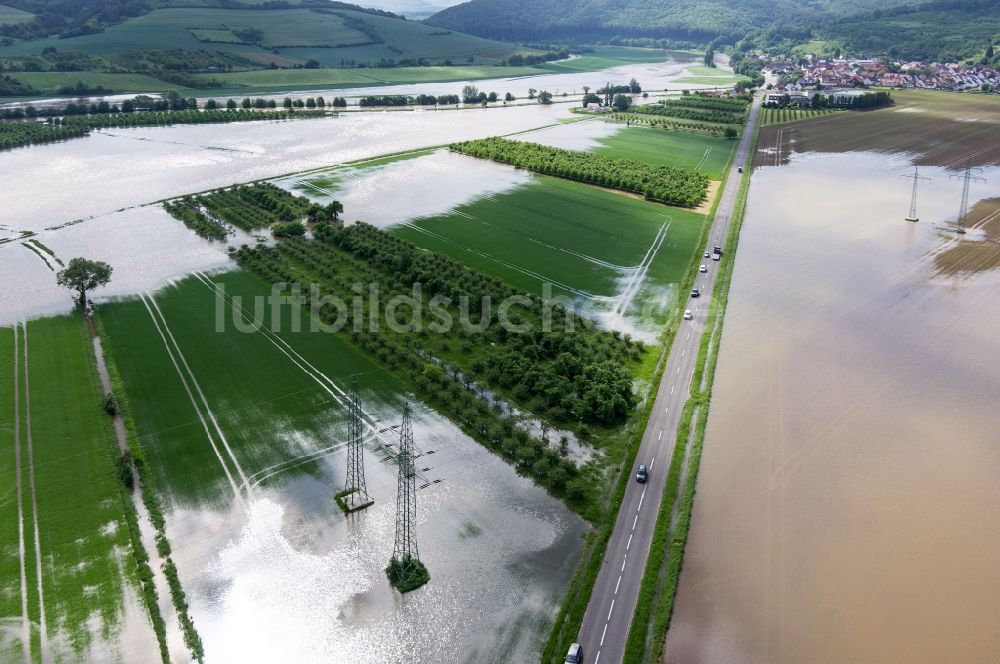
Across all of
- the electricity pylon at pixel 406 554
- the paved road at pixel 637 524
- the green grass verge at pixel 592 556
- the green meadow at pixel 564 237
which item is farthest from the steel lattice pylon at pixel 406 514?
the green meadow at pixel 564 237

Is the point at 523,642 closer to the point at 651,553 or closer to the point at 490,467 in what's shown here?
the point at 651,553

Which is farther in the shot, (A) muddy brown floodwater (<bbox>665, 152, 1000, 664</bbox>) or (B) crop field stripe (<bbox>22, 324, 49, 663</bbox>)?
(A) muddy brown floodwater (<bbox>665, 152, 1000, 664</bbox>)

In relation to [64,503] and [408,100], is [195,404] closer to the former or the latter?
[64,503]

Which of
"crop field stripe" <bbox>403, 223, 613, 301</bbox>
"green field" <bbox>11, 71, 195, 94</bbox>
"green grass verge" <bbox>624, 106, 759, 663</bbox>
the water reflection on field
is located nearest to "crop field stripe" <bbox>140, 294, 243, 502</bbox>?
the water reflection on field

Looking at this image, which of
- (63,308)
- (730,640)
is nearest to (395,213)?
(63,308)

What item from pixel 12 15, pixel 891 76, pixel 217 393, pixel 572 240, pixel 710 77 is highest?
pixel 12 15

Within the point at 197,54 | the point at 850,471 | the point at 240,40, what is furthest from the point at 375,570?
the point at 240,40

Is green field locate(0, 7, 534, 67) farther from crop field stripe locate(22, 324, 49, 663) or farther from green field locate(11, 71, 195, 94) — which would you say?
crop field stripe locate(22, 324, 49, 663)

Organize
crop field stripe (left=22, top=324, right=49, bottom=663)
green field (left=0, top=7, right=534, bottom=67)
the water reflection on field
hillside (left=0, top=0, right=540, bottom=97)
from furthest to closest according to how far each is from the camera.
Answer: green field (left=0, top=7, right=534, bottom=67) → hillside (left=0, top=0, right=540, bottom=97) → the water reflection on field → crop field stripe (left=22, top=324, right=49, bottom=663)
